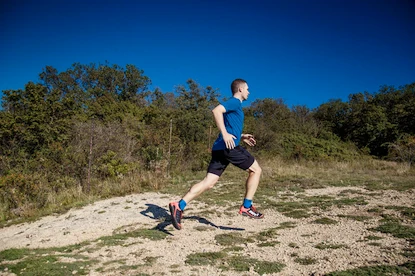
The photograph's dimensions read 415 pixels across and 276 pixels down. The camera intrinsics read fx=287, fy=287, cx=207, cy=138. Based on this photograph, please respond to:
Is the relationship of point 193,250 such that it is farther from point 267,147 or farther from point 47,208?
point 267,147

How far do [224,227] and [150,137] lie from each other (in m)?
9.19

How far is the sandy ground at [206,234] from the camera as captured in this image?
290 centimetres

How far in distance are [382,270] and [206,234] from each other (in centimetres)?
227

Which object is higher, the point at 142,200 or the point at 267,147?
the point at 267,147

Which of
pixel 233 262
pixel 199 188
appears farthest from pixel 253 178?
pixel 233 262

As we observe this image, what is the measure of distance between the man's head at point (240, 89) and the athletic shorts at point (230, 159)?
75 centimetres

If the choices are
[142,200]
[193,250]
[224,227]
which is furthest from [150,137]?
[193,250]

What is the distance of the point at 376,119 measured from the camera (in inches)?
1017

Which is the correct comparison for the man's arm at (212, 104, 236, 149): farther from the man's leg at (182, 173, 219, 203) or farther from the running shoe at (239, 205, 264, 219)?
the running shoe at (239, 205, 264, 219)

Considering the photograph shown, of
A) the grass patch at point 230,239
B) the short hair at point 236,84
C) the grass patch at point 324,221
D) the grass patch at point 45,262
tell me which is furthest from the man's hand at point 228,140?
the grass patch at point 45,262

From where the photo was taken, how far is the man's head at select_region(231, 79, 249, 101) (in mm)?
4164

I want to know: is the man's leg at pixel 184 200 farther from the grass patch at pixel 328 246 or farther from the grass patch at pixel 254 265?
the grass patch at pixel 328 246

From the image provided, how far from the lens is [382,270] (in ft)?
8.11

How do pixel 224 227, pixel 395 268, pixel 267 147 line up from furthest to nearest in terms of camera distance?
pixel 267 147 < pixel 224 227 < pixel 395 268
